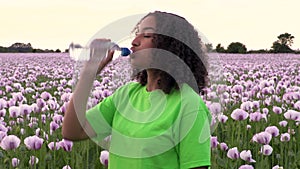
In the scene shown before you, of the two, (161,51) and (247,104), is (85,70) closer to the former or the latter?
(161,51)

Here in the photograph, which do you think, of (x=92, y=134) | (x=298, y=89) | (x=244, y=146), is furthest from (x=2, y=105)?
(x=298, y=89)

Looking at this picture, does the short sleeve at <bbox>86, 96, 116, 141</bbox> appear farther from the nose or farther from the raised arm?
the nose

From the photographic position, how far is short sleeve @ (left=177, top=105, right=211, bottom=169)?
6.51ft

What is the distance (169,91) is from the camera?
2.14 meters

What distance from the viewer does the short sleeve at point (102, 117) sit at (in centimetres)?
230

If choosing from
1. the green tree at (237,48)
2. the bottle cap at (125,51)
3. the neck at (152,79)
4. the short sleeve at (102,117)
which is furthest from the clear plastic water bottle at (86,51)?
the green tree at (237,48)

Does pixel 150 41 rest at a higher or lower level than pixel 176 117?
higher

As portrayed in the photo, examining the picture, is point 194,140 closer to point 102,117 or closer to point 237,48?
point 102,117

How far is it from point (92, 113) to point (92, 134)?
0.10 m

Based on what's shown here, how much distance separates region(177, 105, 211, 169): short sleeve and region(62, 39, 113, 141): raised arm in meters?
0.36

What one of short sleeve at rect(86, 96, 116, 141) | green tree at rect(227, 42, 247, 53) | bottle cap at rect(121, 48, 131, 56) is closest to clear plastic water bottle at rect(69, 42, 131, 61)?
bottle cap at rect(121, 48, 131, 56)

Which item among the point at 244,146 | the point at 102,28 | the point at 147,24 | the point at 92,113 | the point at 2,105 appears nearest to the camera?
the point at 102,28

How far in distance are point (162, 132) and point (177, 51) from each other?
31 cm

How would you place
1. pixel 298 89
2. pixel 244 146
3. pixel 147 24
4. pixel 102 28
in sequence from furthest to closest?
pixel 298 89 < pixel 244 146 < pixel 147 24 < pixel 102 28
